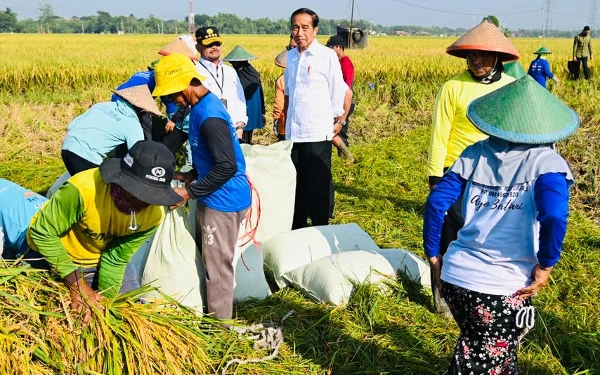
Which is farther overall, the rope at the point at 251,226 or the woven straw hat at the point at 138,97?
the woven straw hat at the point at 138,97

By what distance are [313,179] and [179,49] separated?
1702mm

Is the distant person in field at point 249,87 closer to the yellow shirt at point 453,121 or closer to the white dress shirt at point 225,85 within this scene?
the white dress shirt at point 225,85

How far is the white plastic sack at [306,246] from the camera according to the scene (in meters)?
3.89

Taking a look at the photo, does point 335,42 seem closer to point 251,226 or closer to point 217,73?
point 217,73

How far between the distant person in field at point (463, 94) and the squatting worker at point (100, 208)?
1.57 meters

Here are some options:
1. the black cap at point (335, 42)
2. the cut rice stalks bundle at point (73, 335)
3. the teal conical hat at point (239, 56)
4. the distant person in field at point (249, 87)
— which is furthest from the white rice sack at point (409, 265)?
the teal conical hat at point (239, 56)

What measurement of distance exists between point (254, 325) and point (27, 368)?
127cm

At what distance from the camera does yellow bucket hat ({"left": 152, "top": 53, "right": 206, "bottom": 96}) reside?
9.58 ft

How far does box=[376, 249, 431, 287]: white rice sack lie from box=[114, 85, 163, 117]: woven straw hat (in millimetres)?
1789

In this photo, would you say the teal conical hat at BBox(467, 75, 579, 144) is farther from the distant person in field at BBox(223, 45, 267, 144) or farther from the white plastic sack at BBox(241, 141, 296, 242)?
the distant person in field at BBox(223, 45, 267, 144)

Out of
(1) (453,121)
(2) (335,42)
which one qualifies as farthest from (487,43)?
(2) (335,42)

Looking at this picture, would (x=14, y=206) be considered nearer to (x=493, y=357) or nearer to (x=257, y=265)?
(x=257, y=265)

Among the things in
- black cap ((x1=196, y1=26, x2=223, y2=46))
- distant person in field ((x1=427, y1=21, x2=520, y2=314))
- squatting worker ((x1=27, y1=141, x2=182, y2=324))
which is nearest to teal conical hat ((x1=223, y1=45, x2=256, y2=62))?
black cap ((x1=196, y1=26, x2=223, y2=46))

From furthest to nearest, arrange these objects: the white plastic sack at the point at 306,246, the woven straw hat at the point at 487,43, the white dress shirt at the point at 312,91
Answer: the white dress shirt at the point at 312,91
the white plastic sack at the point at 306,246
the woven straw hat at the point at 487,43
